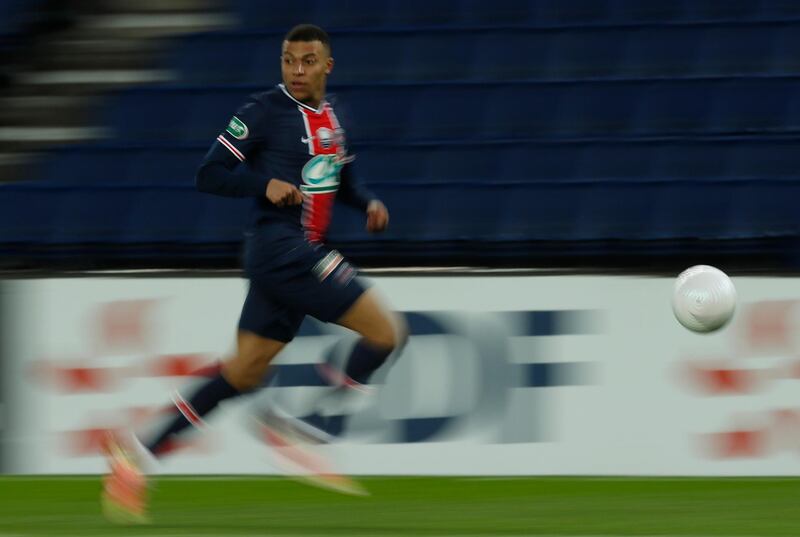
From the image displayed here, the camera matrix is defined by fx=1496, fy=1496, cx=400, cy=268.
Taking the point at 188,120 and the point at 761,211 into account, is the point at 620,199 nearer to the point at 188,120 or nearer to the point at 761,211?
the point at 761,211

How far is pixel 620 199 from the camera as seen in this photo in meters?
6.75

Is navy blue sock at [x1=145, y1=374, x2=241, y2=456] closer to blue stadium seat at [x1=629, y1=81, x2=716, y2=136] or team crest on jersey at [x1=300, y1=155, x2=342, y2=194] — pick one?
team crest on jersey at [x1=300, y1=155, x2=342, y2=194]

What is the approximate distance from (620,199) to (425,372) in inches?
54.3

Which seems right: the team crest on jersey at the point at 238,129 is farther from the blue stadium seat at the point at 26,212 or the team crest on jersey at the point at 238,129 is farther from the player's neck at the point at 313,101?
the blue stadium seat at the point at 26,212

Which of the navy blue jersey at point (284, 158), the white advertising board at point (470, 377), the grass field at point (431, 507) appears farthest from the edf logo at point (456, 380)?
the navy blue jersey at point (284, 158)

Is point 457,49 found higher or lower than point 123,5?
higher

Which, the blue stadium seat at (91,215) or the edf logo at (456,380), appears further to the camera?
the blue stadium seat at (91,215)

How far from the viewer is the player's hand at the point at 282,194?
174 inches

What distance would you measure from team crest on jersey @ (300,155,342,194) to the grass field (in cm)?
104

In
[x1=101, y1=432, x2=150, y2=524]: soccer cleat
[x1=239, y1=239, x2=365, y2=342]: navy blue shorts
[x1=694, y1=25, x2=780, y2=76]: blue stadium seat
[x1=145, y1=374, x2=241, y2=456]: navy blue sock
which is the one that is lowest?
[x1=101, y1=432, x2=150, y2=524]: soccer cleat

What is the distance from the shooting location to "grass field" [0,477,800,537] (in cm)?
429

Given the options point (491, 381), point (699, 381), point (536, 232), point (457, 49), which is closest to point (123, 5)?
point (457, 49)

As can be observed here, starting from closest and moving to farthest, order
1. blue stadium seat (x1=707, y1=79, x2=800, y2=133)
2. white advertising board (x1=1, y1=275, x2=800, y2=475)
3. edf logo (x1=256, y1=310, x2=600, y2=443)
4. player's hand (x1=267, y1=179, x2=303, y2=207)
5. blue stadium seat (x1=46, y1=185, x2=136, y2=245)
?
player's hand (x1=267, y1=179, x2=303, y2=207) → white advertising board (x1=1, y1=275, x2=800, y2=475) → edf logo (x1=256, y1=310, x2=600, y2=443) → blue stadium seat (x1=46, y1=185, x2=136, y2=245) → blue stadium seat (x1=707, y1=79, x2=800, y2=133)

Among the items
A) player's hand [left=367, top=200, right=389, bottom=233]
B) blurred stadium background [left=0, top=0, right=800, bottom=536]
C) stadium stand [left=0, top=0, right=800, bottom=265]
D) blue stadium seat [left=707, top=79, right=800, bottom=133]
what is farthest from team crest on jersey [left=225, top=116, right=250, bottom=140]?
blue stadium seat [left=707, top=79, right=800, bottom=133]
